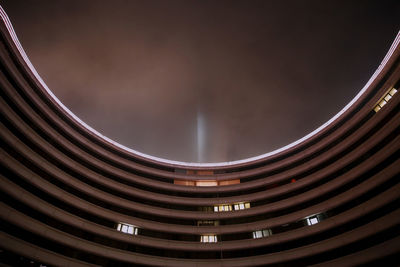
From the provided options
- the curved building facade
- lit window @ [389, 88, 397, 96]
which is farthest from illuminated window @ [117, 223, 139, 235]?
lit window @ [389, 88, 397, 96]

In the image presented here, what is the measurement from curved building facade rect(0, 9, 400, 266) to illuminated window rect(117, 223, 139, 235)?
136 mm

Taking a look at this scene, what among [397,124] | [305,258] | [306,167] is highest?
[306,167]

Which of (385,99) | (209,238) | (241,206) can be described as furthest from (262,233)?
(385,99)

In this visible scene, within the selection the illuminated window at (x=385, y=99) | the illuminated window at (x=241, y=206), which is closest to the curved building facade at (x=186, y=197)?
the illuminated window at (x=385, y=99)

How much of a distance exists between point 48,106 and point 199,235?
2843 cm

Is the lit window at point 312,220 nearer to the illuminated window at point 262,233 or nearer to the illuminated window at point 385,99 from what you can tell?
the illuminated window at point 262,233

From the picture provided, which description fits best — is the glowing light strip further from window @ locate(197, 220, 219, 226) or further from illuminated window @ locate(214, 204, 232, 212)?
window @ locate(197, 220, 219, 226)

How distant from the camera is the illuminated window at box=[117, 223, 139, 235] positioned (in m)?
31.8

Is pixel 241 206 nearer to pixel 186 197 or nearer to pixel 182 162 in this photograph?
pixel 186 197

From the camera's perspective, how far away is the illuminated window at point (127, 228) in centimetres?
3182

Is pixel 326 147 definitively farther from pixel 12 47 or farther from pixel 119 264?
pixel 12 47

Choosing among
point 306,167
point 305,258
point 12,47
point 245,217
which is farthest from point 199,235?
point 12,47

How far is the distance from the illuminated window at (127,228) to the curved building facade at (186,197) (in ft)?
0.45

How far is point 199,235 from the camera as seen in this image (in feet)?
115
